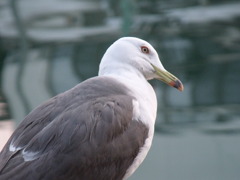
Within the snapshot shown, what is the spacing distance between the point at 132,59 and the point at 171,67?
259cm

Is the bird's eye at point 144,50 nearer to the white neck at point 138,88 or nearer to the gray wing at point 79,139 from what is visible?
the white neck at point 138,88

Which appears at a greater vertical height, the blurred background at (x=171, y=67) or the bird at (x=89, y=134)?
the bird at (x=89, y=134)

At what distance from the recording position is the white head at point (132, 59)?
249 centimetres

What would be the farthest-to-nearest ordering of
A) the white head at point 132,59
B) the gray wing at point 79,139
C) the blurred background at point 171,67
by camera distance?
1. the blurred background at point 171,67
2. the white head at point 132,59
3. the gray wing at point 79,139

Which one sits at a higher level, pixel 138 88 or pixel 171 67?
pixel 138 88

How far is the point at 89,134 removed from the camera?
7.30ft

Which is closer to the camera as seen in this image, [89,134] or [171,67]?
[89,134]

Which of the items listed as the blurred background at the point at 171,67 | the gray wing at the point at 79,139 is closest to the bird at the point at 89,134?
the gray wing at the point at 79,139

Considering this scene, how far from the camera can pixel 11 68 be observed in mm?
5652

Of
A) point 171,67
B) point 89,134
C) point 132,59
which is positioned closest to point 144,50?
point 132,59

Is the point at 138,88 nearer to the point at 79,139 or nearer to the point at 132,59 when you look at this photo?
the point at 132,59

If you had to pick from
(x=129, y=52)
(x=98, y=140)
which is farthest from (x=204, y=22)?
(x=98, y=140)

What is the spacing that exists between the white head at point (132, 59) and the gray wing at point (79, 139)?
0.42ft

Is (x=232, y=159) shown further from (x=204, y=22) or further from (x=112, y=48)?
(x=112, y=48)
